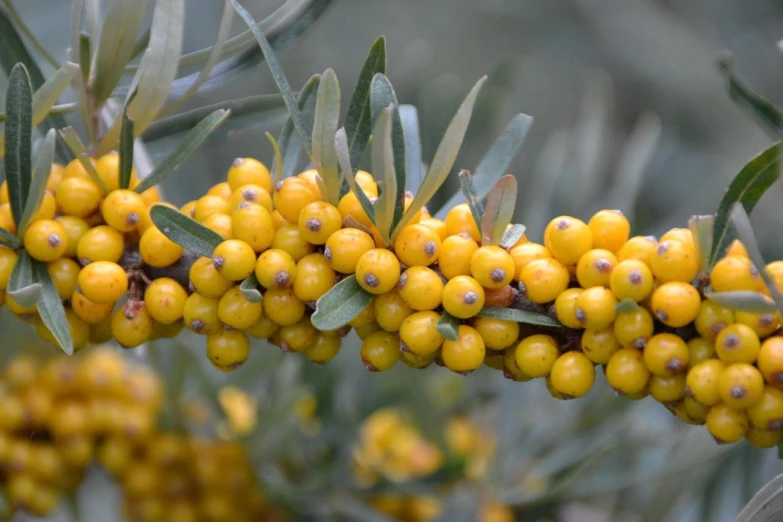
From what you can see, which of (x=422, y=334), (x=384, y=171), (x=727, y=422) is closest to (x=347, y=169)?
(x=384, y=171)

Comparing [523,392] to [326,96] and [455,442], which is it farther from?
[326,96]

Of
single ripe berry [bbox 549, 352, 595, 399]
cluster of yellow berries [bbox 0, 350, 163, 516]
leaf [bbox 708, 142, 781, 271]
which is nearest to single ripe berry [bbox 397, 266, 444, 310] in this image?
single ripe berry [bbox 549, 352, 595, 399]

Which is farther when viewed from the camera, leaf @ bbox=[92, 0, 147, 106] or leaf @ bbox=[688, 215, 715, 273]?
leaf @ bbox=[92, 0, 147, 106]

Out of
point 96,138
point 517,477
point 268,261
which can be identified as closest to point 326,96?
point 268,261

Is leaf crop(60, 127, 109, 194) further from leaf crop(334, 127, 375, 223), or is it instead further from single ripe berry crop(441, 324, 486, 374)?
single ripe berry crop(441, 324, 486, 374)

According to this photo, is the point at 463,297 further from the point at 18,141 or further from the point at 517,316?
the point at 18,141

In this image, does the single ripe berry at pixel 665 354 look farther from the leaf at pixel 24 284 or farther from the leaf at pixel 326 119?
the leaf at pixel 24 284
